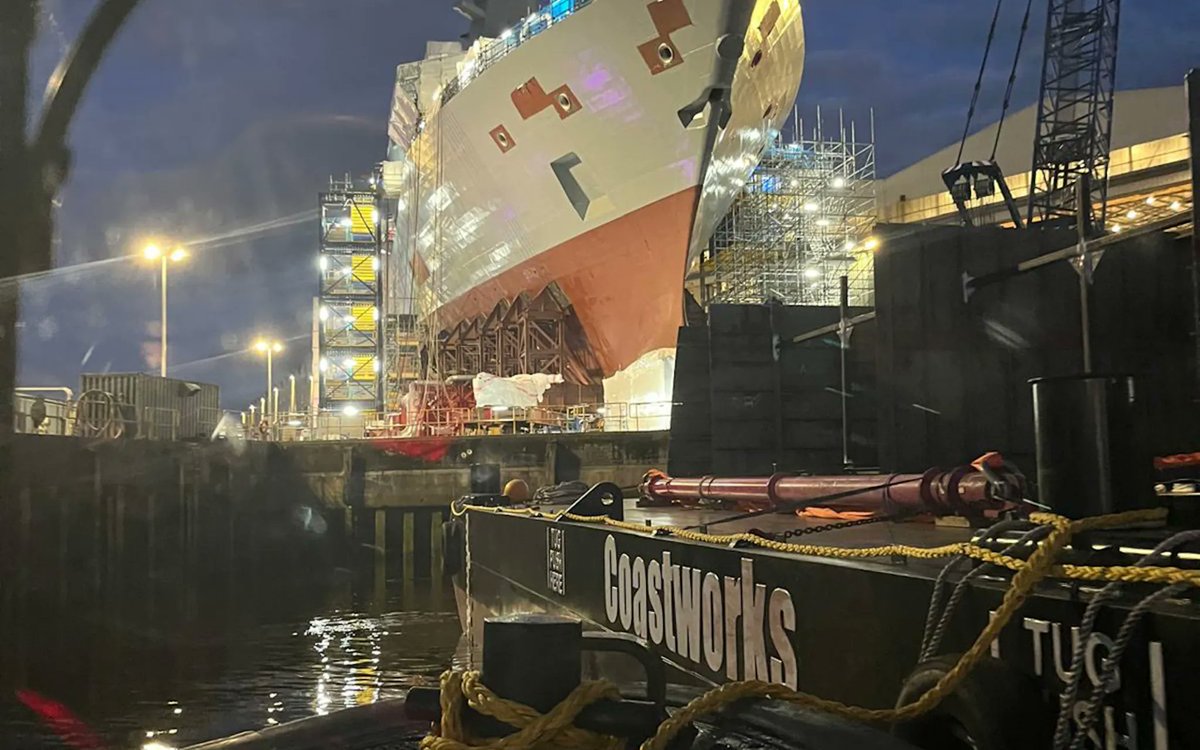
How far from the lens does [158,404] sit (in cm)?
2348

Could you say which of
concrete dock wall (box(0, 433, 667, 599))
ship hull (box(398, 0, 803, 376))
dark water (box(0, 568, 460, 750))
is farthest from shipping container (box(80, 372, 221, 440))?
ship hull (box(398, 0, 803, 376))

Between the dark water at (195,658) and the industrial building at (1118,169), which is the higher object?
the industrial building at (1118,169)

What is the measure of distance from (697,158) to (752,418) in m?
14.0

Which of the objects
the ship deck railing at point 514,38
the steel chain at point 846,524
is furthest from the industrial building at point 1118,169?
the steel chain at point 846,524

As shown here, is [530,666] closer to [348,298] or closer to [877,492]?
[877,492]

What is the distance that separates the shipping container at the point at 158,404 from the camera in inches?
865

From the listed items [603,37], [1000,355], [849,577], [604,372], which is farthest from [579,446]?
[849,577]

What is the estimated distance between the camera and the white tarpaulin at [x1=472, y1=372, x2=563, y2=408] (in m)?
27.9

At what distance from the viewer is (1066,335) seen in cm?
787

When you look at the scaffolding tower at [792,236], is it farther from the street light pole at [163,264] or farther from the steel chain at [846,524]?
the steel chain at [846,524]

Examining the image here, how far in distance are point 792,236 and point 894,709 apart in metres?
37.6

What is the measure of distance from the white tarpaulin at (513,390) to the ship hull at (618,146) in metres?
2.03

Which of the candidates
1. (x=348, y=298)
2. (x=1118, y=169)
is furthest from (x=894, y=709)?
(x=348, y=298)

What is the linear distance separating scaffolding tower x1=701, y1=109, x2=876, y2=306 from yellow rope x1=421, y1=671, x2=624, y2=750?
35.0 m
